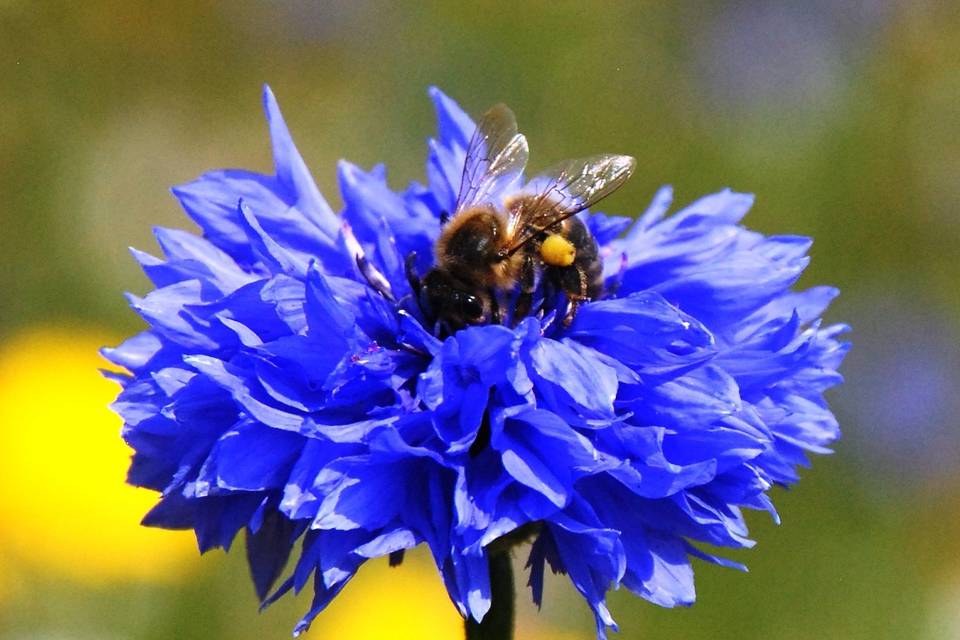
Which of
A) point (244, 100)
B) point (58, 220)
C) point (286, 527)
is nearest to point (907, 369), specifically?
point (244, 100)

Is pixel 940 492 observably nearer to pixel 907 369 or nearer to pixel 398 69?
pixel 907 369

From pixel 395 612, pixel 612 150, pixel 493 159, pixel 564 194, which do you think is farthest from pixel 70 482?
pixel 612 150

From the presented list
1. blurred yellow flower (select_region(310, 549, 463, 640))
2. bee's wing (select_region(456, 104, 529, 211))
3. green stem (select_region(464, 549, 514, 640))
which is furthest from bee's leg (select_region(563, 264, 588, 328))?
Answer: blurred yellow flower (select_region(310, 549, 463, 640))

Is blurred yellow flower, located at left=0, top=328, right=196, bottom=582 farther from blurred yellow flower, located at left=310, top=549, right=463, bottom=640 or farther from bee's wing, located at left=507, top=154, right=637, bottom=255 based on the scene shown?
bee's wing, located at left=507, top=154, right=637, bottom=255

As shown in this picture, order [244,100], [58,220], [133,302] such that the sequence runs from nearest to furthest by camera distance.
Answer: [133,302]
[58,220]
[244,100]

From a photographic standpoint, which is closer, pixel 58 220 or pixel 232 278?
pixel 232 278

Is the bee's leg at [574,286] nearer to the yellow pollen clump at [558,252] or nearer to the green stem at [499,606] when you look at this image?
the yellow pollen clump at [558,252]
